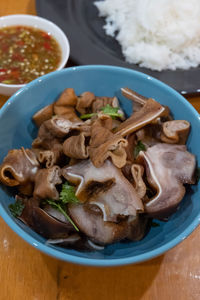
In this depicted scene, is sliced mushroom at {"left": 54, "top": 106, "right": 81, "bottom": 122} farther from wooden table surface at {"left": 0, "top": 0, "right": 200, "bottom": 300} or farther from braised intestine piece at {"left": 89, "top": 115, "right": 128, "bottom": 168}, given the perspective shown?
wooden table surface at {"left": 0, "top": 0, "right": 200, "bottom": 300}

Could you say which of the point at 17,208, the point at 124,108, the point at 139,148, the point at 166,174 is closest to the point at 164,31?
the point at 124,108

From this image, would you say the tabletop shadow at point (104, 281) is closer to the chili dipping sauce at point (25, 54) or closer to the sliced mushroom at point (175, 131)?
the sliced mushroom at point (175, 131)

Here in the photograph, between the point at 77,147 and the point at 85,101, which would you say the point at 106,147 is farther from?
the point at 85,101

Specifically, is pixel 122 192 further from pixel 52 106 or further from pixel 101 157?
pixel 52 106

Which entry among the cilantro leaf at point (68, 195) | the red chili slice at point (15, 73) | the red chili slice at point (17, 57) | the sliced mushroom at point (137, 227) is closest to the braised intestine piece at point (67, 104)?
the cilantro leaf at point (68, 195)

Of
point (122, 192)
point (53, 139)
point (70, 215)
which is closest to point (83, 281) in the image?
point (70, 215)

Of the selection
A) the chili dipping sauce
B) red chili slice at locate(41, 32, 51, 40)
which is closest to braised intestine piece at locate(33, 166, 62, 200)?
the chili dipping sauce

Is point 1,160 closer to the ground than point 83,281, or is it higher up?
higher up
